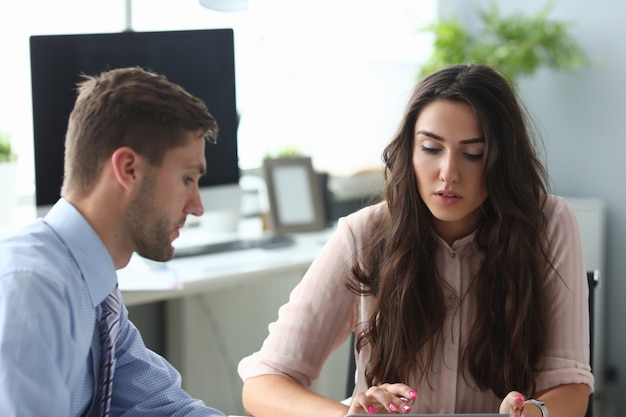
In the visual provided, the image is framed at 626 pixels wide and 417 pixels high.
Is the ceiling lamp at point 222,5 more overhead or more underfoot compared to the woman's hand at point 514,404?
more overhead

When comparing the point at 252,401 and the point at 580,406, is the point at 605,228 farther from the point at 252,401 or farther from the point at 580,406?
the point at 252,401

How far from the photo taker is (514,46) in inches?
148

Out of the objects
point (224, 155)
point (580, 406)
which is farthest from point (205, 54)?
point (580, 406)

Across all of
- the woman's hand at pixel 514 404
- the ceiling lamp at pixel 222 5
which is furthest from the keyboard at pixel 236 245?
the woman's hand at pixel 514 404

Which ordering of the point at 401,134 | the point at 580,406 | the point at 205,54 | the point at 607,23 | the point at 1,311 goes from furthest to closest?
the point at 607,23 → the point at 205,54 → the point at 401,134 → the point at 580,406 → the point at 1,311

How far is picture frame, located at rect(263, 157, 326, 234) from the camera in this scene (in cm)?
326

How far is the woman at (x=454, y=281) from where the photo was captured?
1599 millimetres

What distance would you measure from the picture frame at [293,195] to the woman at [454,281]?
1536 mm

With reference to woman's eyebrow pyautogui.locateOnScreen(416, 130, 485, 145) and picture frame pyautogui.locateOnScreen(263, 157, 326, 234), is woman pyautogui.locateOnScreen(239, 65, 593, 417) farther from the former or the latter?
picture frame pyautogui.locateOnScreen(263, 157, 326, 234)

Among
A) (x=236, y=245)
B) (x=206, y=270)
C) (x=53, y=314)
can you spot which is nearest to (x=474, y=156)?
(x=53, y=314)

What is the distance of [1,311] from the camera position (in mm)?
995

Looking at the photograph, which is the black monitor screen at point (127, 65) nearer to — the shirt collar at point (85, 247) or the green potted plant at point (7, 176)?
the green potted plant at point (7, 176)

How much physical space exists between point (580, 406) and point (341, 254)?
514 mm

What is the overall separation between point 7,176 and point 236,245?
759 mm
